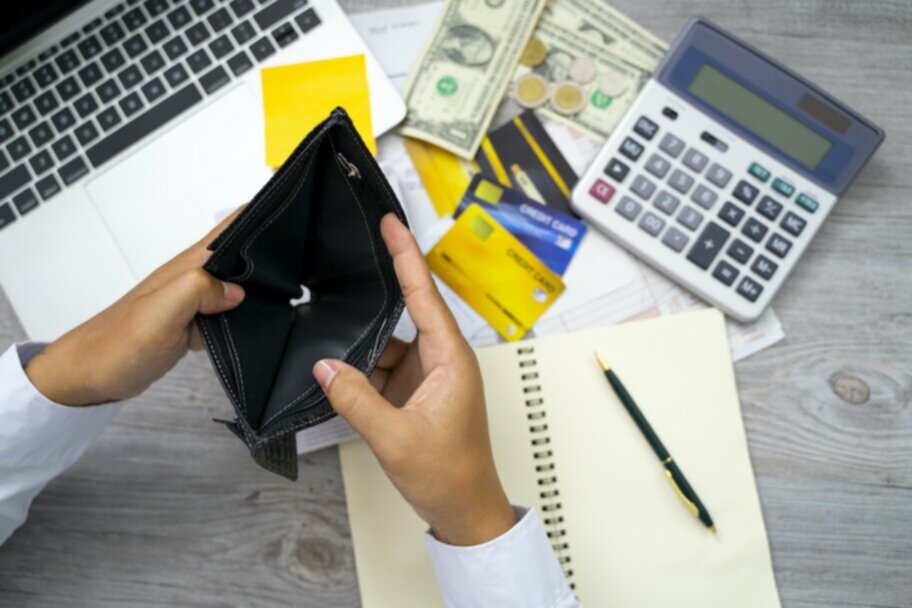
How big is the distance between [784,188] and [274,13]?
456mm

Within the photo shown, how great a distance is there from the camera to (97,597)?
24.1 inches

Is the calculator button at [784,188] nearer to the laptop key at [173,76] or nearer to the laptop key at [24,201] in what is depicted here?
the laptop key at [173,76]

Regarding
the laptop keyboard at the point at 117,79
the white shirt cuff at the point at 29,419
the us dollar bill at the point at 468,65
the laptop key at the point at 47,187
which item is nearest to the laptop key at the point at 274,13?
the laptop keyboard at the point at 117,79

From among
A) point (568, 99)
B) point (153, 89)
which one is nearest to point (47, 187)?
point (153, 89)

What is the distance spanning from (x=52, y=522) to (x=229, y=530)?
0.16 m

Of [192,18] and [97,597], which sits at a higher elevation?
[192,18]

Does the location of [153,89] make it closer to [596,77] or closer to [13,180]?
[13,180]

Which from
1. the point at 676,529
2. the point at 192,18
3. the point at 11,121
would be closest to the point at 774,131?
the point at 676,529

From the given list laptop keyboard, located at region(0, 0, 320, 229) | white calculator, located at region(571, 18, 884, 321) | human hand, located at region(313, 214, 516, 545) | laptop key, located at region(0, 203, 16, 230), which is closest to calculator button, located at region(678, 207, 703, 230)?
white calculator, located at region(571, 18, 884, 321)

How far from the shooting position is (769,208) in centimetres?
60

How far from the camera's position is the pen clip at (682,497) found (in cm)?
58

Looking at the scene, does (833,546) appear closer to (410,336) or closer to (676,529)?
(676,529)

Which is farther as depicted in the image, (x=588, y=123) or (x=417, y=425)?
(x=588, y=123)

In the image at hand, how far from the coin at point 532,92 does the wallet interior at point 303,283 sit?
23 cm
